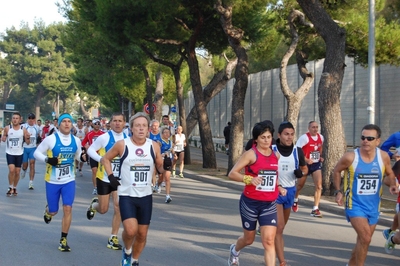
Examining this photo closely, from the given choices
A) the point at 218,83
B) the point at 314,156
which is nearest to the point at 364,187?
the point at 314,156

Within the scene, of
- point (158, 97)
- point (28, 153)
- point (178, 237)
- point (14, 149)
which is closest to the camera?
point (178, 237)

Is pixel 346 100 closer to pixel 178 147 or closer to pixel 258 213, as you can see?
pixel 178 147

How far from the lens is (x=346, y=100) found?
2411 cm

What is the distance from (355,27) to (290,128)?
43.2 ft

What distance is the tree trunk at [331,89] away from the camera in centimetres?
1471

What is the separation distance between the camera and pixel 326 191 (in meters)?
14.8

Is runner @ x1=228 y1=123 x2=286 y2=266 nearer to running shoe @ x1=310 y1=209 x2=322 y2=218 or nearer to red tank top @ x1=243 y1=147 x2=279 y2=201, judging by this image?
red tank top @ x1=243 y1=147 x2=279 y2=201

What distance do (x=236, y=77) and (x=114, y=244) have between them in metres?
12.8

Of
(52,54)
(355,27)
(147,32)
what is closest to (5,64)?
(52,54)

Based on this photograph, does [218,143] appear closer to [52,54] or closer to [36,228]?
[36,228]

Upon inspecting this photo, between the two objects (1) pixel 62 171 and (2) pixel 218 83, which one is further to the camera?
(2) pixel 218 83

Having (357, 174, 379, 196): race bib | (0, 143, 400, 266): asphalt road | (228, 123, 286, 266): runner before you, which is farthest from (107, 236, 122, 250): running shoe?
(357, 174, 379, 196): race bib

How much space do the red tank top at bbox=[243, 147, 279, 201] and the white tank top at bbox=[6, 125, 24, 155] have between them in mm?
9121

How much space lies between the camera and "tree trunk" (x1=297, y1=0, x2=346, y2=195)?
14.7 m
